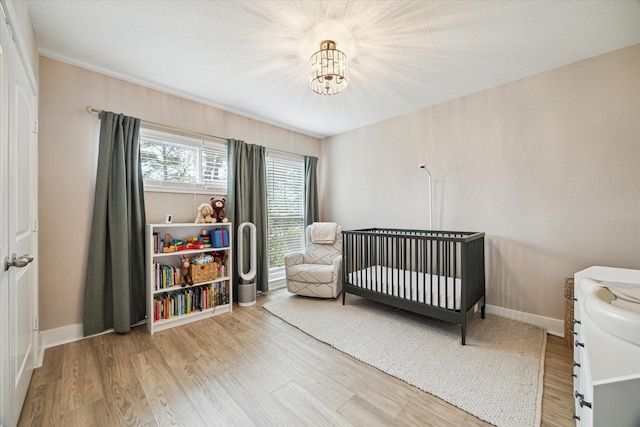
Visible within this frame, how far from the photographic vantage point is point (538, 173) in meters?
2.32

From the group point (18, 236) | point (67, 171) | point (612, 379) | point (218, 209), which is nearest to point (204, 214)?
point (218, 209)

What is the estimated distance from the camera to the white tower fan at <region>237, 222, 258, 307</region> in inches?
117

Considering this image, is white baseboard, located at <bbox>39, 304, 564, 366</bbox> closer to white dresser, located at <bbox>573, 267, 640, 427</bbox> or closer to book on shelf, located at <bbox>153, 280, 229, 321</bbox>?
book on shelf, located at <bbox>153, 280, 229, 321</bbox>

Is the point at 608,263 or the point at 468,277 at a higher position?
the point at 608,263

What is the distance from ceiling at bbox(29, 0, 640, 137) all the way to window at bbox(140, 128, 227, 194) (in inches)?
21.4

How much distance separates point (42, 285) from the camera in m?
2.03

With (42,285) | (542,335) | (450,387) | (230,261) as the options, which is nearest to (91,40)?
(42,285)

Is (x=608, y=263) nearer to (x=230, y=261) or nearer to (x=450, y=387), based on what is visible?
(x=450, y=387)

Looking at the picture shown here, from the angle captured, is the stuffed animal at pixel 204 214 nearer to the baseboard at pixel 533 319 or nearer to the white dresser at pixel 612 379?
the white dresser at pixel 612 379

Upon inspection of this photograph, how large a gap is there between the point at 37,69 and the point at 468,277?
386cm

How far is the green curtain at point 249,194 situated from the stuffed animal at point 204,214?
0.32 meters

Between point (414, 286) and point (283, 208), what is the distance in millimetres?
2179

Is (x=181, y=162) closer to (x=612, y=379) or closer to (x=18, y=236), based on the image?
(x=18, y=236)

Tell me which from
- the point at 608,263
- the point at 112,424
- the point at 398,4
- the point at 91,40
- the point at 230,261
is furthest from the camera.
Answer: the point at 230,261
